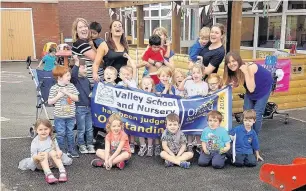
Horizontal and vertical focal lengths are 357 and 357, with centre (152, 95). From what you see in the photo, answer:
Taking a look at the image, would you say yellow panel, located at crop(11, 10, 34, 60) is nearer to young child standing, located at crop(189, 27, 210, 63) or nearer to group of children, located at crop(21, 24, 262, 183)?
group of children, located at crop(21, 24, 262, 183)

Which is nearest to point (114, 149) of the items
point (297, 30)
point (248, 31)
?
point (297, 30)

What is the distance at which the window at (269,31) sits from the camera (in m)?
11.0

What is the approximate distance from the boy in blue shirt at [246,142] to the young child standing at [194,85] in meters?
0.69

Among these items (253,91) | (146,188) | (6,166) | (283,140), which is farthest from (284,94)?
(6,166)

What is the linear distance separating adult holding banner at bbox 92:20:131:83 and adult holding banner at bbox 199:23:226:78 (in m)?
1.23

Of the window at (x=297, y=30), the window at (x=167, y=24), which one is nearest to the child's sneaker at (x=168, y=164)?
the window at (x=297, y=30)

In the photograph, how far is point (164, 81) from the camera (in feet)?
17.9

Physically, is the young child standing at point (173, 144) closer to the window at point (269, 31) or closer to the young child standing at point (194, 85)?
A: the young child standing at point (194, 85)

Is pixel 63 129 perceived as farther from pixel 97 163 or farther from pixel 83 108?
pixel 97 163

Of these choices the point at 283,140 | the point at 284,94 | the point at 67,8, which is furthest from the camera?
the point at 67,8

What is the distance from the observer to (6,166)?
15.8ft

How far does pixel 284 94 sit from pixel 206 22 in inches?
259

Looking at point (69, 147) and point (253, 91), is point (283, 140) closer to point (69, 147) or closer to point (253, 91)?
point (253, 91)

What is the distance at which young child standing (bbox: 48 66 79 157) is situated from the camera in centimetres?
489
